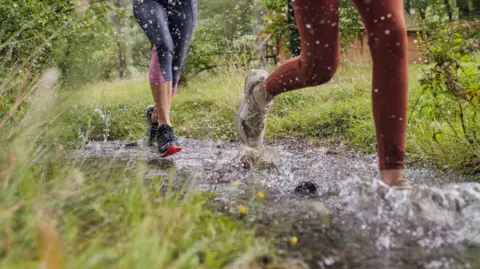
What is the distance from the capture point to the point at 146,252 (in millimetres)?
1125

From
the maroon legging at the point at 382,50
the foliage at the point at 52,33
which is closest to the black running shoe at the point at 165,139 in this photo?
the foliage at the point at 52,33

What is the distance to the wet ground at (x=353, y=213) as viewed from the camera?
1.50m

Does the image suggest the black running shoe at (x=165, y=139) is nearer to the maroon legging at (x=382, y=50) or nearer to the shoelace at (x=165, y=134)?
the shoelace at (x=165, y=134)

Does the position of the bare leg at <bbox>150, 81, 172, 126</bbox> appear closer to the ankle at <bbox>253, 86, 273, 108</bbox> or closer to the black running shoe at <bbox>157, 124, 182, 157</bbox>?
the black running shoe at <bbox>157, 124, 182, 157</bbox>

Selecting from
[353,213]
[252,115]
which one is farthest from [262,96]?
[353,213]

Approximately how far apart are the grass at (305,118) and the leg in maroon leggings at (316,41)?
0.91 metres

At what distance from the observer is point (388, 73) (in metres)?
2.04

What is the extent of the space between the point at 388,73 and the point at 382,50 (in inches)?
3.7

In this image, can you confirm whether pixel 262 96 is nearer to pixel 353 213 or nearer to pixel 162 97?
pixel 162 97

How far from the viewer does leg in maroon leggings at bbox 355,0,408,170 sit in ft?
6.49

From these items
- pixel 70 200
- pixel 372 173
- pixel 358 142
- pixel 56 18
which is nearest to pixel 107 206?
pixel 70 200

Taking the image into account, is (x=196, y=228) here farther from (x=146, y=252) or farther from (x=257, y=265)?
(x=146, y=252)

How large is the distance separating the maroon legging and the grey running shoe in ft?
2.27

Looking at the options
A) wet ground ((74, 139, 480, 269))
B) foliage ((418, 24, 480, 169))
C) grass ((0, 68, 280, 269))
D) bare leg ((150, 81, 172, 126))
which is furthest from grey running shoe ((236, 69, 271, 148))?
grass ((0, 68, 280, 269))
